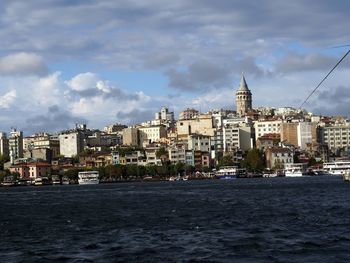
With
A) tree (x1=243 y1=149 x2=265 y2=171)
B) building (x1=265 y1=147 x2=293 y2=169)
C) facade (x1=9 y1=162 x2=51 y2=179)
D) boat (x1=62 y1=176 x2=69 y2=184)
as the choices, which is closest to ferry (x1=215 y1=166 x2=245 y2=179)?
tree (x1=243 y1=149 x2=265 y2=171)

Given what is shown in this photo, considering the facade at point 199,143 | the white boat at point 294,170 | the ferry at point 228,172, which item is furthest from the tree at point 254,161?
the facade at point 199,143

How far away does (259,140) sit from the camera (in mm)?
194000

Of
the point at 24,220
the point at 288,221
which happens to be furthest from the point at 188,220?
the point at 24,220

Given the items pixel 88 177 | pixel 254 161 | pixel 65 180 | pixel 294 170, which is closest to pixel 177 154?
pixel 254 161

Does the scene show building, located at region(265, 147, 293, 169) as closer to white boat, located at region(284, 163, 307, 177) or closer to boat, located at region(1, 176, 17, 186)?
white boat, located at region(284, 163, 307, 177)

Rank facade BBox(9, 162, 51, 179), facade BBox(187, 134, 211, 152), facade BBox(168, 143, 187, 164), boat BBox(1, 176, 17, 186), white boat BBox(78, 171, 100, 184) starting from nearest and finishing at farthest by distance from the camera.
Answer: white boat BBox(78, 171, 100, 184) → boat BBox(1, 176, 17, 186) → facade BBox(9, 162, 51, 179) → facade BBox(168, 143, 187, 164) → facade BBox(187, 134, 211, 152)

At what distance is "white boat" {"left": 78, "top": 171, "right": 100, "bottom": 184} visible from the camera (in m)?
163

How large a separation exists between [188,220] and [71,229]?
6156 mm

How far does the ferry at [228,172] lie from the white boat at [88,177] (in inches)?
1004

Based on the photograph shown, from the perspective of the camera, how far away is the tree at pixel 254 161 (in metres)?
176

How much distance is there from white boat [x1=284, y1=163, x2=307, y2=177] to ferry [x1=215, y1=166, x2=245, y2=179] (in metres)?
10.2

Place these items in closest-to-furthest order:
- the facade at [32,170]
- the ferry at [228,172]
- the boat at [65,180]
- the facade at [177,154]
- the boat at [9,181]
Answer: the ferry at [228,172] < the boat at [9,181] < the boat at [65,180] < the facade at [32,170] < the facade at [177,154]

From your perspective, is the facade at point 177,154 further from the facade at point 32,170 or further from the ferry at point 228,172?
the facade at point 32,170

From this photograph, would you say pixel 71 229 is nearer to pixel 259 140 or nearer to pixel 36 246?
pixel 36 246
